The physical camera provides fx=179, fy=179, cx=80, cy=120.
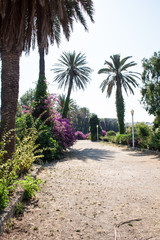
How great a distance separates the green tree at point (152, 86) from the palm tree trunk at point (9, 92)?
9.99 meters

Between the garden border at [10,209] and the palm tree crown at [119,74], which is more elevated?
the palm tree crown at [119,74]

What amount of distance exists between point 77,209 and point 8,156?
2.29m

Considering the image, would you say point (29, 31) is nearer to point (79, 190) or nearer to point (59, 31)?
point (79, 190)

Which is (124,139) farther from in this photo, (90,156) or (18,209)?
(18,209)

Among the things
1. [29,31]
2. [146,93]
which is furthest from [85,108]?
[29,31]

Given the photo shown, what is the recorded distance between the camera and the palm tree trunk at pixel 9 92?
460 centimetres

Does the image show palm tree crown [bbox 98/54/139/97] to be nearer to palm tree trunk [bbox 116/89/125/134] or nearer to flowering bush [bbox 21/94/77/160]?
palm tree trunk [bbox 116/89/125/134]

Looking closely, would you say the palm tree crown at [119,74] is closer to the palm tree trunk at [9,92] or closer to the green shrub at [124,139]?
the green shrub at [124,139]

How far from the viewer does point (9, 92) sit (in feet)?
15.8

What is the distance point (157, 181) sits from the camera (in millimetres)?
5031

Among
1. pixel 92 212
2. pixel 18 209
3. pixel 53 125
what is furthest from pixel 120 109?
pixel 18 209

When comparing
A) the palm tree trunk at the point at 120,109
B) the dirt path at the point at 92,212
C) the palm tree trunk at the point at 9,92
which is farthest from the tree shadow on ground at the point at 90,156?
the palm tree trunk at the point at 120,109

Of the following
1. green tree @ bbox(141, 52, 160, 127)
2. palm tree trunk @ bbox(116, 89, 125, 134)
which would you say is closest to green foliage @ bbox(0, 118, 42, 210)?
green tree @ bbox(141, 52, 160, 127)

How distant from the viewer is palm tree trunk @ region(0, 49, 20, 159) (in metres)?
4.60
